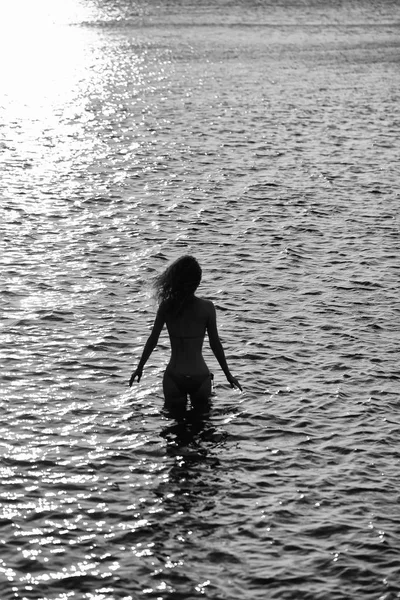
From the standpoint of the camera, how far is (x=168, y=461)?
14.8 metres

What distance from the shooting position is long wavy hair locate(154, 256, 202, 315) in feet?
48.9

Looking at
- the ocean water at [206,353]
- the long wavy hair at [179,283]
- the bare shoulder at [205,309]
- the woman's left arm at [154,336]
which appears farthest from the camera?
the woman's left arm at [154,336]

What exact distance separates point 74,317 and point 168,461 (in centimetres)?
654

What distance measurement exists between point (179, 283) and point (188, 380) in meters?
1.47

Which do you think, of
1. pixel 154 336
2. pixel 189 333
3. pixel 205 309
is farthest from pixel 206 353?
pixel 205 309

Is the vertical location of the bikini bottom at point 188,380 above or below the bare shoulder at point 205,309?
below

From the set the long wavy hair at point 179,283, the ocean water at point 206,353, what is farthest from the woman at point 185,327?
the ocean water at point 206,353

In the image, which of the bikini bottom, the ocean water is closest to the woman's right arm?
the bikini bottom

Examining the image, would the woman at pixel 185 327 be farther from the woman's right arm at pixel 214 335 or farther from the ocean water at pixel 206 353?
the ocean water at pixel 206 353

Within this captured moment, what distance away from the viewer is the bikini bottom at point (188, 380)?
1541 centimetres

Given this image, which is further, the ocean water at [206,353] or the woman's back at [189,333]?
the woman's back at [189,333]

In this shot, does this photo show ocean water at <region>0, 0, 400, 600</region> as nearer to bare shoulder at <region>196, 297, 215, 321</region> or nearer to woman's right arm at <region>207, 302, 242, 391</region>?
woman's right arm at <region>207, 302, 242, 391</region>

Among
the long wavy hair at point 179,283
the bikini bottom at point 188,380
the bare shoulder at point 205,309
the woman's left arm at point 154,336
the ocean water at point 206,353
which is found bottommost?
the ocean water at point 206,353

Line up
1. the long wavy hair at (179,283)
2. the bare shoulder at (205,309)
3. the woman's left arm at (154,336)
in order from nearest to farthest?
the long wavy hair at (179,283), the bare shoulder at (205,309), the woman's left arm at (154,336)
